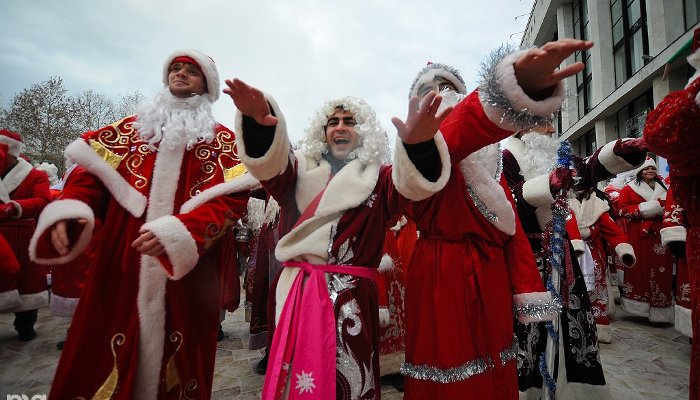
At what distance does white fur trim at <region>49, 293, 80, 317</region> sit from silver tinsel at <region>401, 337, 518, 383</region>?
4.07 m

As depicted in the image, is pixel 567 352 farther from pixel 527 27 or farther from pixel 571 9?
pixel 527 27

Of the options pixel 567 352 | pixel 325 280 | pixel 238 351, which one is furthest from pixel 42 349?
pixel 567 352

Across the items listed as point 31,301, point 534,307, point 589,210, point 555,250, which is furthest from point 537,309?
point 31,301

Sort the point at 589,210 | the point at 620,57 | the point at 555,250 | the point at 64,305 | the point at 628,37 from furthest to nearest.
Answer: the point at 620,57 < the point at 628,37 < the point at 589,210 < the point at 64,305 < the point at 555,250

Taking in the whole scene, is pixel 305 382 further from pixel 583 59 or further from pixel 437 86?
pixel 583 59

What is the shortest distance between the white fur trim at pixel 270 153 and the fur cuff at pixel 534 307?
54.9 inches

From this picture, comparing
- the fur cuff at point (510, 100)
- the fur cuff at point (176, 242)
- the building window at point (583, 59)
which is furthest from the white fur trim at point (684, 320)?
the building window at point (583, 59)

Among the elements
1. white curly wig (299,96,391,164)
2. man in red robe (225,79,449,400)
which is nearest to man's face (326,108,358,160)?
white curly wig (299,96,391,164)

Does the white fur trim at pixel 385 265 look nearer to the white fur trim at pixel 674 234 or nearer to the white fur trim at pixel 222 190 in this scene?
the white fur trim at pixel 222 190

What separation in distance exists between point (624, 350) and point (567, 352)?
2.51m

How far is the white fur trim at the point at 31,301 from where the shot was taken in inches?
171

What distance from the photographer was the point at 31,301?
175 inches

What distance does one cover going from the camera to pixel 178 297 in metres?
2.00

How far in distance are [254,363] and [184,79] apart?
3047mm
